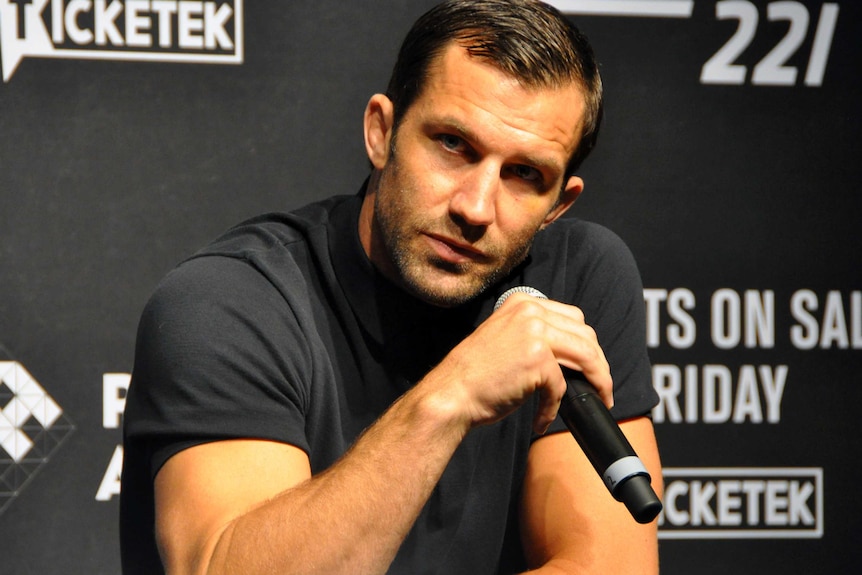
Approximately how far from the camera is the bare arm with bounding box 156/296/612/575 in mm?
1206

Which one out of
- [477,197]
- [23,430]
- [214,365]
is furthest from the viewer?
[23,430]

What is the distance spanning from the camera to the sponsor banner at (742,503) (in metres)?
2.27

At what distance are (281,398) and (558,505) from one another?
48 cm

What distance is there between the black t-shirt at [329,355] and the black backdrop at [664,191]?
0.50 metres

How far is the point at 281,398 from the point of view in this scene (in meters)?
1.37

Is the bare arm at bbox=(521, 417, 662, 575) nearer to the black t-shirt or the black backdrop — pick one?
the black t-shirt

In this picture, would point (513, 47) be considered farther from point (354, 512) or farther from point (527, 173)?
point (354, 512)

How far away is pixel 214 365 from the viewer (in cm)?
134

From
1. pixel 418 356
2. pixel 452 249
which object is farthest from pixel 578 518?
pixel 452 249

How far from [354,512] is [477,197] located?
50 cm

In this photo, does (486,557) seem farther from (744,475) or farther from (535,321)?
(744,475)

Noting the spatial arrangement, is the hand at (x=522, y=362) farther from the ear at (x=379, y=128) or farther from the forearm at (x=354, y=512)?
the ear at (x=379, y=128)

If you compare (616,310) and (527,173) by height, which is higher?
(527,173)

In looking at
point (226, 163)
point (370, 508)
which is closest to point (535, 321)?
point (370, 508)
